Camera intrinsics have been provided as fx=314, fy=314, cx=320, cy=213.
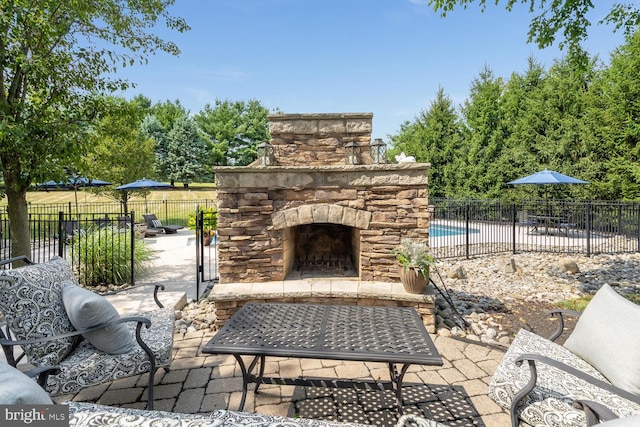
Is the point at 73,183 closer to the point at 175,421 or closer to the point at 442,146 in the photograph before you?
the point at 175,421

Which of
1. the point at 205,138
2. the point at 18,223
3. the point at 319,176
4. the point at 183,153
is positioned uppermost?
the point at 205,138

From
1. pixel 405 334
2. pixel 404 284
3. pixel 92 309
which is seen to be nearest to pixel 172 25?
pixel 92 309

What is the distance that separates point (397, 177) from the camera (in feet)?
13.2

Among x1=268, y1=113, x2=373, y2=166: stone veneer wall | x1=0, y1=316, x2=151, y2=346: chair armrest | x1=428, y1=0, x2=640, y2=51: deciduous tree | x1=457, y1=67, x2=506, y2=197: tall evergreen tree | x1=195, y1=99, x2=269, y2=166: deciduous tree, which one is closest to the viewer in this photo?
x1=0, y1=316, x2=151, y2=346: chair armrest

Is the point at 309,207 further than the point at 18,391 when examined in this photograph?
Yes

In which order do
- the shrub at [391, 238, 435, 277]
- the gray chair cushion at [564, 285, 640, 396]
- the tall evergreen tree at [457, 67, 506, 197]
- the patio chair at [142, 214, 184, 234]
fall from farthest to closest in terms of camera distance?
1. the tall evergreen tree at [457, 67, 506, 197]
2. the patio chair at [142, 214, 184, 234]
3. the shrub at [391, 238, 435, 277]
4. the gray chair cushion at [564, 285, 640, 396]

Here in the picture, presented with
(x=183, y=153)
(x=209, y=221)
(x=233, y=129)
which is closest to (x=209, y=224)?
(x=209, y=221)

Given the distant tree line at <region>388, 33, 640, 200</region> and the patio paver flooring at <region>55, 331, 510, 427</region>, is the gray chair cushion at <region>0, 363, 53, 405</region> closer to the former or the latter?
the patio paver flooring at <region>55, 331, 510, 427</region>

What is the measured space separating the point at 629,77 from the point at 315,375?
45.4 ft

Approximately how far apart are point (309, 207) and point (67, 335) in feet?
8.79

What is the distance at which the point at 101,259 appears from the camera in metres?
5.57

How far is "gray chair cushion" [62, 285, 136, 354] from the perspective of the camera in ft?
7.07

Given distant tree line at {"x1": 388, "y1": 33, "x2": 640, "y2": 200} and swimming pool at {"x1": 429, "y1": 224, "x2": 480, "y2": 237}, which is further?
swimming pool at {"x1": 429, "y1": 224, "x2": 480, "y2": 237}

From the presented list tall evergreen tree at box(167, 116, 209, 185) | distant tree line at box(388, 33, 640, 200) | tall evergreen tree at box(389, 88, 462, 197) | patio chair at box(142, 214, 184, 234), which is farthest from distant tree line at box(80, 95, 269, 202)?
distant tree line at box(388, 33, 640, 200)
